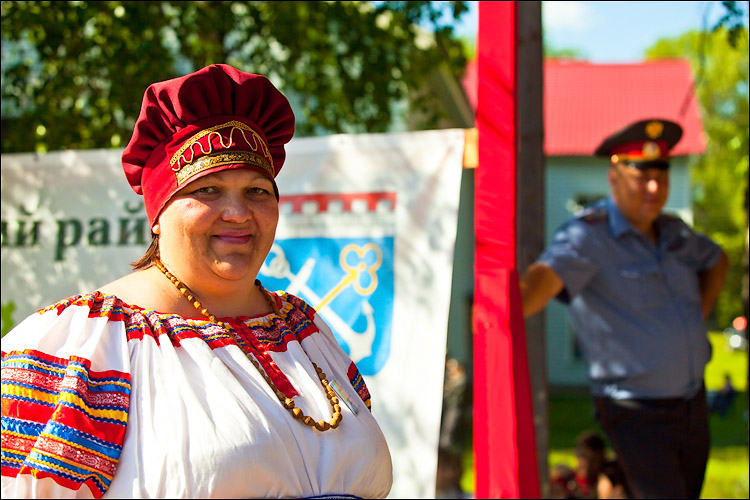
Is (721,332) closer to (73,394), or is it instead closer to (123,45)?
(123,45)

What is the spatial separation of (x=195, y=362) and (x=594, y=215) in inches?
100.0

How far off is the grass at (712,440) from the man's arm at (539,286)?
3.63ft

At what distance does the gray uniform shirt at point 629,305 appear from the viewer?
3.78 m

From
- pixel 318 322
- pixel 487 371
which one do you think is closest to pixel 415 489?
pixel 487 371

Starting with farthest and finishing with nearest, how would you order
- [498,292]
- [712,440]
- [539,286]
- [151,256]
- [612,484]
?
[712,440] → [612,484] → [539,286] → [498,292] → [151,256]

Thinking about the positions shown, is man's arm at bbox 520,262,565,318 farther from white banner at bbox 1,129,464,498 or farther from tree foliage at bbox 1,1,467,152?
tree foliage at bbox 1,1,467,152

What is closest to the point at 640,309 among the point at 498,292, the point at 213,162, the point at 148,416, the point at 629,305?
the point at 629,305

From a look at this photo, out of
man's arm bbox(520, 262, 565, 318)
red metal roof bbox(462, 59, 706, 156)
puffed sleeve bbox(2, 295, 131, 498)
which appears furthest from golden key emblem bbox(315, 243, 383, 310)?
red metal roof bbox(462, 59, 706, 156)

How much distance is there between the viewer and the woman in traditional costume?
1.73 m

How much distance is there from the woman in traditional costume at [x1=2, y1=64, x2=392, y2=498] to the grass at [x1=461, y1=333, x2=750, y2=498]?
2.79m

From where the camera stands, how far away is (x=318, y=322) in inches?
98.3

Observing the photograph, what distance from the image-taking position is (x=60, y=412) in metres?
1.72

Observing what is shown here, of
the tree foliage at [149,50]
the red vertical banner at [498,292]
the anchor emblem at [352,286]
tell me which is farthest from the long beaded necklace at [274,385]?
the tree foliage at [149,50]

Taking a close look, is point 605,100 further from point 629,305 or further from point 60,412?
point 60,412
